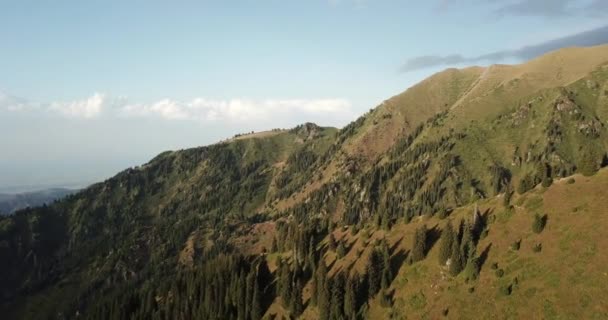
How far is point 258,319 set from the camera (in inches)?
4811

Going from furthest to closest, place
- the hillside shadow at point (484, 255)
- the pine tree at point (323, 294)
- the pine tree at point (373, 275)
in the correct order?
the pine tree at point (373, 275) < the pine tree at point (323, 294) < the hillside shadow at point (484, 255)

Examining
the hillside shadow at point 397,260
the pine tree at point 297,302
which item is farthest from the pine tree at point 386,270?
the pine tree at point 297,302

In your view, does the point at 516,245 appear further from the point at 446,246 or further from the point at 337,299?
the point at 337,299

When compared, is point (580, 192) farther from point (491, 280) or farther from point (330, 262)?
point (330, 262)

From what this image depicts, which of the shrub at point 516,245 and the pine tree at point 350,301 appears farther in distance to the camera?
the pine tree at point 350,301

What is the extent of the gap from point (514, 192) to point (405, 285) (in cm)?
3862

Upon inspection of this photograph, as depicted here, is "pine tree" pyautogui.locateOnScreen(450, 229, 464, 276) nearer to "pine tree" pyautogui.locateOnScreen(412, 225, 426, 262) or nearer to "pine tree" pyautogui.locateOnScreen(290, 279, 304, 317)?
"pine tree" pyautogui.locateOnScreen(412, 225, 426, 262)

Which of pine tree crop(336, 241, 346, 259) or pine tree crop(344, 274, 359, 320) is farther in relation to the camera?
pine tree crop(336, 241, 346, 259)

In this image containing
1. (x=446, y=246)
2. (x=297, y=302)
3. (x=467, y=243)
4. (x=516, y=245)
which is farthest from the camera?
(x=297, y=302)

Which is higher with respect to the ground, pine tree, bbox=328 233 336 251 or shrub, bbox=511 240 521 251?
shrub, bbox=511 240 521 251

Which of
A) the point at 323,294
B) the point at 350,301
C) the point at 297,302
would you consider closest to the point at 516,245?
the point at 350,301

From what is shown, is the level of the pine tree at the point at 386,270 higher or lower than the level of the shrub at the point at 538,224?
lower

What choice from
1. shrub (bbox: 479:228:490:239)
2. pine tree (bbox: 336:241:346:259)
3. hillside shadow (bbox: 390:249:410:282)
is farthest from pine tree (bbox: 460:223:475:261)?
pine tree (bbox: 336:241:346:259)

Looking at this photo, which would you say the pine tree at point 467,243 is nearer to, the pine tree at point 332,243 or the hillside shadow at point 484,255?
the hillside shadow at point 484,255
